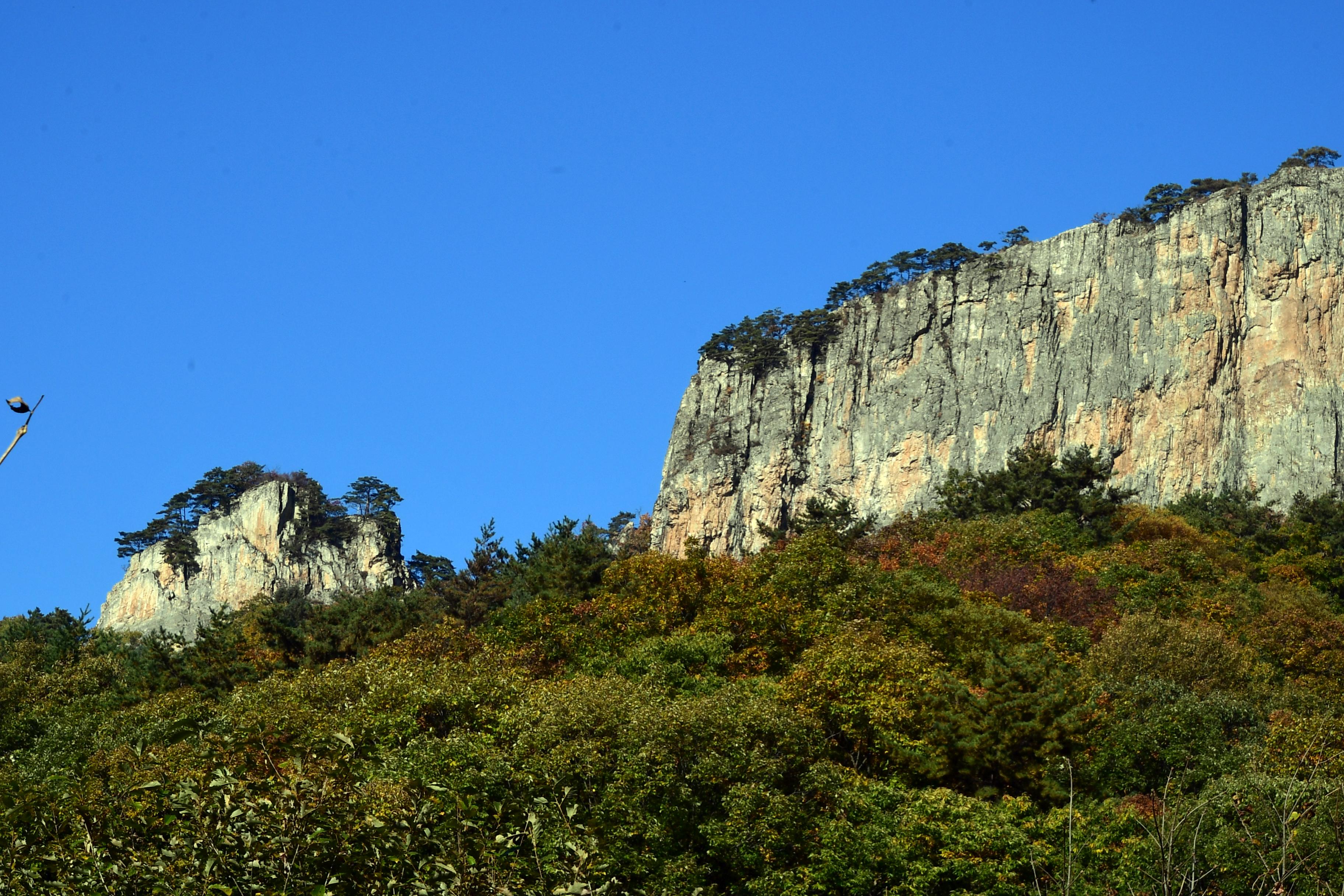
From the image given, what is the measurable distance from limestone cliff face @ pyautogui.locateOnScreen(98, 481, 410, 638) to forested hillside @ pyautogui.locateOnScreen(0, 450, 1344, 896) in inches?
1954

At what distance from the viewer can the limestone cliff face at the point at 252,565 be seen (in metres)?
106

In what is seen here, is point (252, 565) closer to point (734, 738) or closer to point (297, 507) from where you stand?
point (297, 507)

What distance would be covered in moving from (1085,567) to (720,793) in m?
27.0

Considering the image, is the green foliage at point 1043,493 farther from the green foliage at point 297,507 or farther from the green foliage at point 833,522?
the green foliage at point 297,507

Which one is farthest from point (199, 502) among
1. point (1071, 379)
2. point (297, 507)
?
point (1071, 379)

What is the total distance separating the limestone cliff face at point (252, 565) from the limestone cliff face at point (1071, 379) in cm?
2010

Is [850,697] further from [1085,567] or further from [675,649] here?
[1085,567]

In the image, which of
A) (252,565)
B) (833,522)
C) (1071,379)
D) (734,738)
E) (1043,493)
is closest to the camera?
(734,738)

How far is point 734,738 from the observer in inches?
1205

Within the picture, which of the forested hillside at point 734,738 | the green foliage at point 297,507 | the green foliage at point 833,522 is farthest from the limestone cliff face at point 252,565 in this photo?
the forested hillside at point 734,738

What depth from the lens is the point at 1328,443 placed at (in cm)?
7962

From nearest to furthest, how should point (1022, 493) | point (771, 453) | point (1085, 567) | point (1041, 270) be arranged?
point (1085, 567)
point (1022, 493)
point (1041, 270)
point (771, 453)

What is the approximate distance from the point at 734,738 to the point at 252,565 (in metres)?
81.7

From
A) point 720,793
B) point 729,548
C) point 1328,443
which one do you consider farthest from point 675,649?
point 729,548
